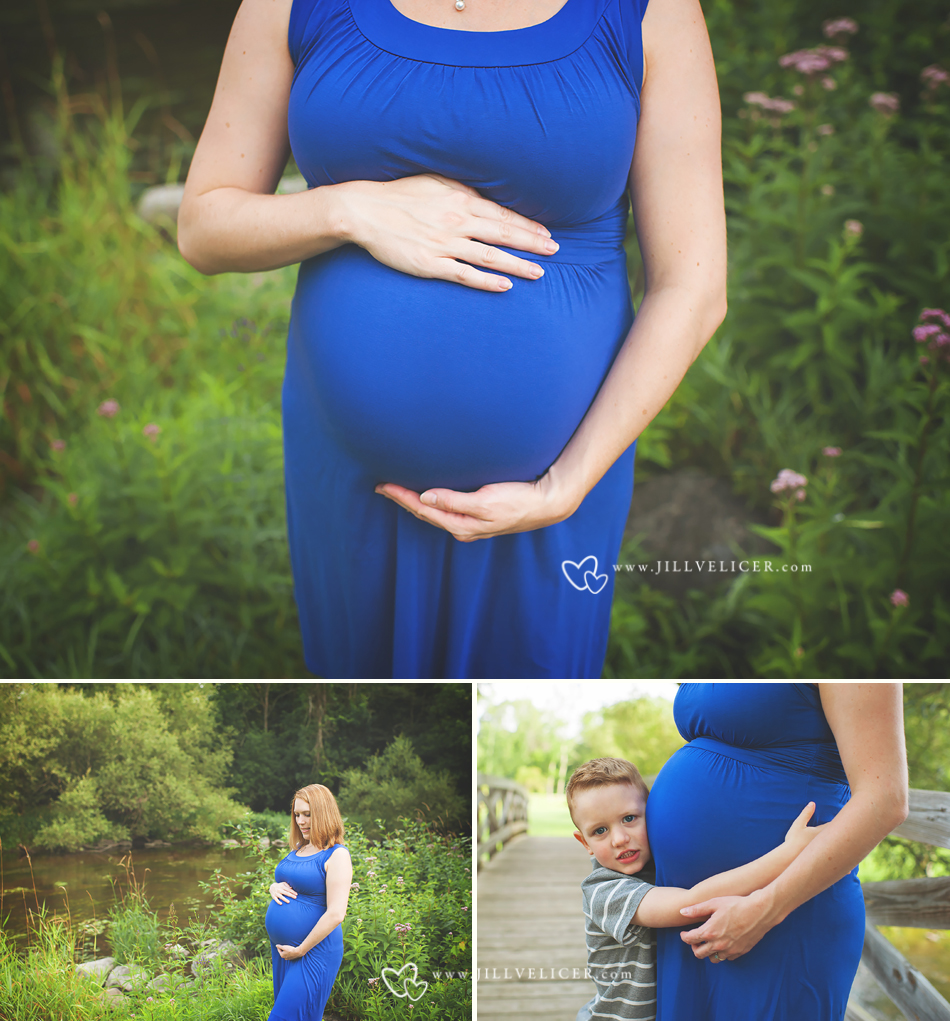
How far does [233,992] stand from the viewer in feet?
2.83

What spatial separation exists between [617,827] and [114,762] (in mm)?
602

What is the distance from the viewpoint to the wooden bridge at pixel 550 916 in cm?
83

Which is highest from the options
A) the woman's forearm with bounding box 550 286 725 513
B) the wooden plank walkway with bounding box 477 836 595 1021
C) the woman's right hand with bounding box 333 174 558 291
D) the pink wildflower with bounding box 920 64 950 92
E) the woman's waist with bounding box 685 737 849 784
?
the pink wildflower with bounding box 920 64 950 92

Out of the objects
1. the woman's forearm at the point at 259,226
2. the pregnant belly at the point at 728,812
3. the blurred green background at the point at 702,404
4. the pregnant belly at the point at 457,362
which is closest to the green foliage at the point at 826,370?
the blurred green background at the point at 702,404

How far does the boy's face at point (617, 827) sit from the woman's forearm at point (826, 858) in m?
0.13

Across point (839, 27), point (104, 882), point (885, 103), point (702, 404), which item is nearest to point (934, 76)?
point (885, 103)

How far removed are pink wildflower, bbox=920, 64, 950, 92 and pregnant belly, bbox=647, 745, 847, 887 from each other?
1.25m

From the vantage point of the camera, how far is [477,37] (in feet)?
2.26

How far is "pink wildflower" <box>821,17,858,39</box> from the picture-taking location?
1.29 metres

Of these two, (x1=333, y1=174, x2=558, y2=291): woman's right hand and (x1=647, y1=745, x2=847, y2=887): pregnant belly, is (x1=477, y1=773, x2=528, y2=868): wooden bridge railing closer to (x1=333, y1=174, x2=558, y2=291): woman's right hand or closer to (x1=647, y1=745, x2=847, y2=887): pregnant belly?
(x1=647, y1=745, x2=847, y2=887): pregnant belly

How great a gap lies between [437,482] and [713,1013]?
2.15 feet

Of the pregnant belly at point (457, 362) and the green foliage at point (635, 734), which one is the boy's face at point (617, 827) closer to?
the green foliage at point (635, 734)

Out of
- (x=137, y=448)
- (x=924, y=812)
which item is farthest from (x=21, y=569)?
(x=924, y=812)

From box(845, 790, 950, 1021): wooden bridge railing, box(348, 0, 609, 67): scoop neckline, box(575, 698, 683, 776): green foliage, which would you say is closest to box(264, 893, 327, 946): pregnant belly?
box(575, 698, 683, 776): green foliage
